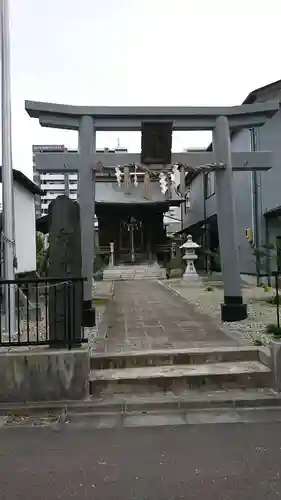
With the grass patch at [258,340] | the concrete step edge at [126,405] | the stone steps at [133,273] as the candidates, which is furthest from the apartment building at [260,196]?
the concrete step edge at [126,405]

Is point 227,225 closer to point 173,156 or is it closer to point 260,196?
point 173,156

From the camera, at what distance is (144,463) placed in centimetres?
401

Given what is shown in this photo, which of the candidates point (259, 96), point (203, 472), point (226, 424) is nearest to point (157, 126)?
point (226, 424)

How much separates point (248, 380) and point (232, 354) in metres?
0.79

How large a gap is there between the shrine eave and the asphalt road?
22.8 feet

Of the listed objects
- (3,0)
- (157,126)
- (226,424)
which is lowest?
(226,424)

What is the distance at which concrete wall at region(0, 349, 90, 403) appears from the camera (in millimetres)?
5664

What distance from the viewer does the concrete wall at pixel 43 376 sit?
566 centimetres

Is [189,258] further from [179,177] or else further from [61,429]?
[61,429]

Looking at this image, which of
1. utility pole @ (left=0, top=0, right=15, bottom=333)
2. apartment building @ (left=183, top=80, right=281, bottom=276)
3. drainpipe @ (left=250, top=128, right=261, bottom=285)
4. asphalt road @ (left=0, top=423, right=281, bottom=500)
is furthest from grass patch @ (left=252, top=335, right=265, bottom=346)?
drainpipe @ (left=250, top=128, right=261, bottom=285)

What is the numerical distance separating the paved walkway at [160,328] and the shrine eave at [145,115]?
4353 mm

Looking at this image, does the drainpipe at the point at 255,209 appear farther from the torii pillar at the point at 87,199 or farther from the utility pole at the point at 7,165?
the utility pole at the point at 7,165

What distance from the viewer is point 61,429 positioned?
16.2ft

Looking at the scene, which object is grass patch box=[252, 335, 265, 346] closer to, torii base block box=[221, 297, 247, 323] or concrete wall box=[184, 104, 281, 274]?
torii base block box=[221, 297, 247, 323]
